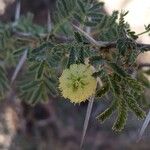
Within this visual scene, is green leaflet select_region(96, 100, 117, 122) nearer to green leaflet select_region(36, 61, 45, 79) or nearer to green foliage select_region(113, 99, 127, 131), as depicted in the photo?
green foliage select_region(113, 99, 127, 131)

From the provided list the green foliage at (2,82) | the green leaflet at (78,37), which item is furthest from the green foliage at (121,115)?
the green foliage at (2,82)

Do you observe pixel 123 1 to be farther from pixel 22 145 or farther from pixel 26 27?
pixel 26 27

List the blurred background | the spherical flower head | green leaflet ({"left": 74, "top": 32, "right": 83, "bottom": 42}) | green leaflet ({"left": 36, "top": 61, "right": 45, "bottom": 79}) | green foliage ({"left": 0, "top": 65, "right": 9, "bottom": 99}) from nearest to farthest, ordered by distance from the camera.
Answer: the spherical flower head → green leaflet ({"left": 74, "top": 32, "right": 83, "bottom": 42}) → green leaflet ({"left": 36, "top": 61, "right": 45, "bottom": 79}) → green foliage ({"left": 0, "top": 65, "right": 9, "bottom": 99}) → the blurred background

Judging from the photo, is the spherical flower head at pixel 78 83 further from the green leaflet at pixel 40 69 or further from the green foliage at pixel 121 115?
the green leaflet at pixel 40 69

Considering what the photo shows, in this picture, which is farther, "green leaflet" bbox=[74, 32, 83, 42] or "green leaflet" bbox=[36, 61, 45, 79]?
"green leaflet" bbox=[36, 61, 45, 79]

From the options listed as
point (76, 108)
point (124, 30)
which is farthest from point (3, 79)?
point (76, 108)

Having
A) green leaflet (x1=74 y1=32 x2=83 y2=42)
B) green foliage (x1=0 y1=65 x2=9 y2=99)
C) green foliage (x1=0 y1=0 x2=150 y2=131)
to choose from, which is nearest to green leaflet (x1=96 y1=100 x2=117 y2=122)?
green foliage (x1=0 y1=0 x2=150 y2=131)

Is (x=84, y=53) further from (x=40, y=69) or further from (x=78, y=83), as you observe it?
(x=40, y=69)

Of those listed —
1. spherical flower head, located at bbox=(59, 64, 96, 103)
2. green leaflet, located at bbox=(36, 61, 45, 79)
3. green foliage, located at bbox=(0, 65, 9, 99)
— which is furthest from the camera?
green foliage, located at bbox=(0, 65, 9, 99)

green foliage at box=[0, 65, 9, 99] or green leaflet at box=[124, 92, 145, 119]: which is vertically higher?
green foliage at box=[0, 65, 9, 99]
